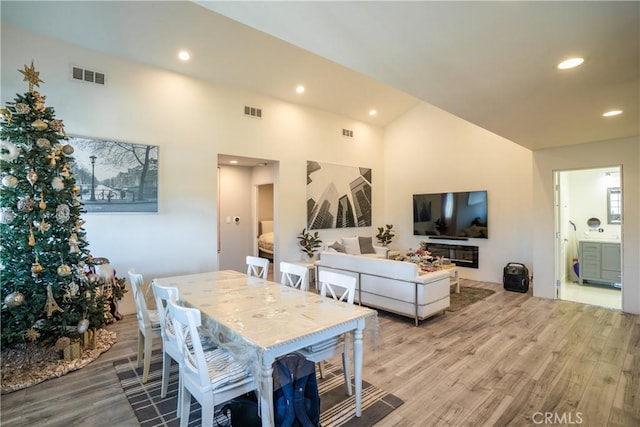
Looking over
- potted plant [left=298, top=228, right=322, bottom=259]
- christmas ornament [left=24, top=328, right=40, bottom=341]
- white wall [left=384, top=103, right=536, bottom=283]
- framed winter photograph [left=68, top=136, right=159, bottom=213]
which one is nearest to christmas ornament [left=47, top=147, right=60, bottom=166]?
framed winter photograph [left=68, top=136, right=159, bottom=213]

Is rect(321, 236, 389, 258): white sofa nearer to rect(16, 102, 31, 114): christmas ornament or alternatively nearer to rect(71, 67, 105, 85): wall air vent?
rect(71, 67, 105, 85): wall air vent

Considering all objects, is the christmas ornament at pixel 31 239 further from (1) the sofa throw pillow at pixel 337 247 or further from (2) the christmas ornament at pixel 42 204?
(1) the sofa throw pillow at pixel 337 247

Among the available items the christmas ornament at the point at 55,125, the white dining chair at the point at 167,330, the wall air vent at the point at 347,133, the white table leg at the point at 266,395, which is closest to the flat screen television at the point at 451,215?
the wall air vent at the point at 347,133

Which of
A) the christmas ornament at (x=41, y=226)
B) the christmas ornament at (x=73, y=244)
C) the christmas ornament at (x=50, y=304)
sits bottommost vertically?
the christmas ornament at (x=50, y=304)

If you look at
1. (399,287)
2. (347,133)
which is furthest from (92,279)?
(347,133)

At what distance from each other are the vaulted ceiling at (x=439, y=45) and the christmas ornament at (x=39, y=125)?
1.78 metres

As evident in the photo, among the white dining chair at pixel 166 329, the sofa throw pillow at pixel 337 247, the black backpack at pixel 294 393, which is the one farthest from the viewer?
the sofa throw pillow at pixel 337 247

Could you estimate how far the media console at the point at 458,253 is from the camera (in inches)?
264

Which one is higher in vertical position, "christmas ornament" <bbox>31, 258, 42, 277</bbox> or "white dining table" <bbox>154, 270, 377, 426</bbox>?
"christmas ornament" <bbox>31, 258, 42, 277</bbox>

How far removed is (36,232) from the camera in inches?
114

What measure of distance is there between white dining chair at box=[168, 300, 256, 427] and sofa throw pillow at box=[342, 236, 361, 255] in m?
5.00

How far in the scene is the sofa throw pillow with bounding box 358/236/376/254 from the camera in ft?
23.5

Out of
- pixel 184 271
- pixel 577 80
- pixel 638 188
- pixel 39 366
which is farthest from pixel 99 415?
pixel 638 188

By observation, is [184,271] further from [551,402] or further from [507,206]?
[507,206]
